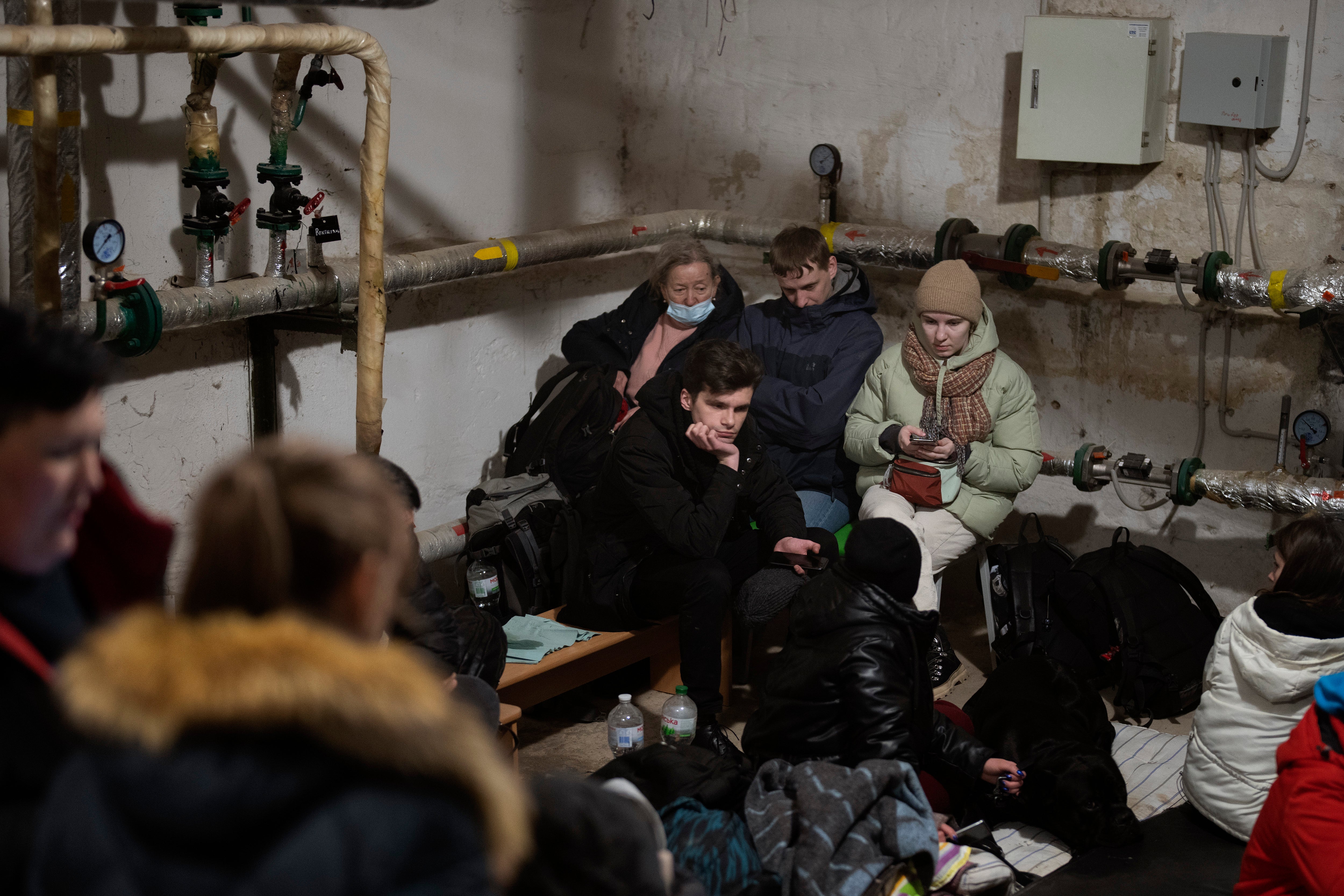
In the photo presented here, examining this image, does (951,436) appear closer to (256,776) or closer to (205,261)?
(205,261)

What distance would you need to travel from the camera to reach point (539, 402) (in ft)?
13.3

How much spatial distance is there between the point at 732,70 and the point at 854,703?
3019 mm

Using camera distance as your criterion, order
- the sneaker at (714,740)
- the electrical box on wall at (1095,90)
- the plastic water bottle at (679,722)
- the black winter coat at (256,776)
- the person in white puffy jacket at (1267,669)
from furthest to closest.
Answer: the electrical box on wall at (1095,90)
the plastic water bottle at (679,722)
the sneaker at (714,740)
the person in white puffy jacket at (1267,669)
the black winter coat at (256,776)

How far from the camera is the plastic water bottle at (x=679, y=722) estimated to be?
3080mm

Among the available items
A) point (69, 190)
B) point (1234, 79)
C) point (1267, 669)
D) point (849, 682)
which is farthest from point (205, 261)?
point (1234, 79)

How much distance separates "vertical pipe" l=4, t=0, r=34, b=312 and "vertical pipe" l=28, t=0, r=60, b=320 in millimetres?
20

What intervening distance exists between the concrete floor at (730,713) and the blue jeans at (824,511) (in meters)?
0.47

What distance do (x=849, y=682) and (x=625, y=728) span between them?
30.0 inches

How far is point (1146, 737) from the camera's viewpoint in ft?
10.7

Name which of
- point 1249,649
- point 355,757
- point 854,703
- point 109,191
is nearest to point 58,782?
point 355,757

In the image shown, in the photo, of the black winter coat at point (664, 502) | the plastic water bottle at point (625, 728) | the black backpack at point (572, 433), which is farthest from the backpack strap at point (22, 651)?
the black backpack at point (572, 433)

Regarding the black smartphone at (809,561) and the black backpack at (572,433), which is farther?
the black backpack at (572,433)

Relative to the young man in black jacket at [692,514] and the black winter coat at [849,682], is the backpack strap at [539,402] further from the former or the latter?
the black winter coat at [849,682]

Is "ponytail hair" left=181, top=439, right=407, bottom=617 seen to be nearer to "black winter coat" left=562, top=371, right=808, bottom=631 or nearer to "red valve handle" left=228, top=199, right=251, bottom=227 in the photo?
"black winter coat" left=562, top=371, right=808, bottom=631
